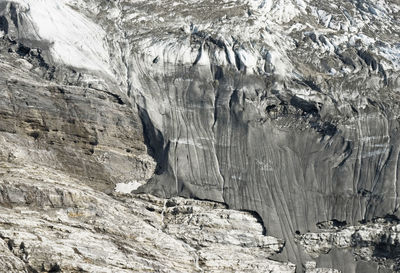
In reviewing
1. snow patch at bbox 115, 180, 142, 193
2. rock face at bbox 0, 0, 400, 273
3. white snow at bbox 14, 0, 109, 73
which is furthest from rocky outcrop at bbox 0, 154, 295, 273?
white snow at bbox 14, 0, 109, 73

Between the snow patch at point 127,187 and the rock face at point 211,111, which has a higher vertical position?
the rock face at point 211,111

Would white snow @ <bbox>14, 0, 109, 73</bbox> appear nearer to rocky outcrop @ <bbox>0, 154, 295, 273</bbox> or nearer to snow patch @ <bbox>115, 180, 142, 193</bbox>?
snow patch @ <bbox>115, 180, 142, 193</bbox>

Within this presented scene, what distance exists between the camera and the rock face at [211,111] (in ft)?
112

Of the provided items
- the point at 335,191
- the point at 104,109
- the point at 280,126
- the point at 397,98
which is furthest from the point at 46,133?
the point at 397,98

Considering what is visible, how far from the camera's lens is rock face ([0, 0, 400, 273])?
34.3m

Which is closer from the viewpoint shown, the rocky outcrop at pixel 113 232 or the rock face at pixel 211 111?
the rocky outcrop at pixel 113 232

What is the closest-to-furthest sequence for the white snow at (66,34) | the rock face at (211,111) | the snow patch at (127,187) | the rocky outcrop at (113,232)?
the rocky outcrop at (113,232), the rock face at (211,111), the snow patch at (127,187), the white snow at (66,34)

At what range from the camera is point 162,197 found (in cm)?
3494

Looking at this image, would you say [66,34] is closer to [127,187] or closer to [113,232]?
[127,187]

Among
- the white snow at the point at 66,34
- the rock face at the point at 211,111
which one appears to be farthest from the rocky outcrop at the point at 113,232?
the white snow at the point at 66,34

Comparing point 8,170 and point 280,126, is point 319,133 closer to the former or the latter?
point 280,126

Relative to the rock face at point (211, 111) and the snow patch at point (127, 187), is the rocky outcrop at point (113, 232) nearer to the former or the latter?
the rock face at point (211, 111)

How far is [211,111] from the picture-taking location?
126ft

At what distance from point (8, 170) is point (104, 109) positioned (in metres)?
7.15
